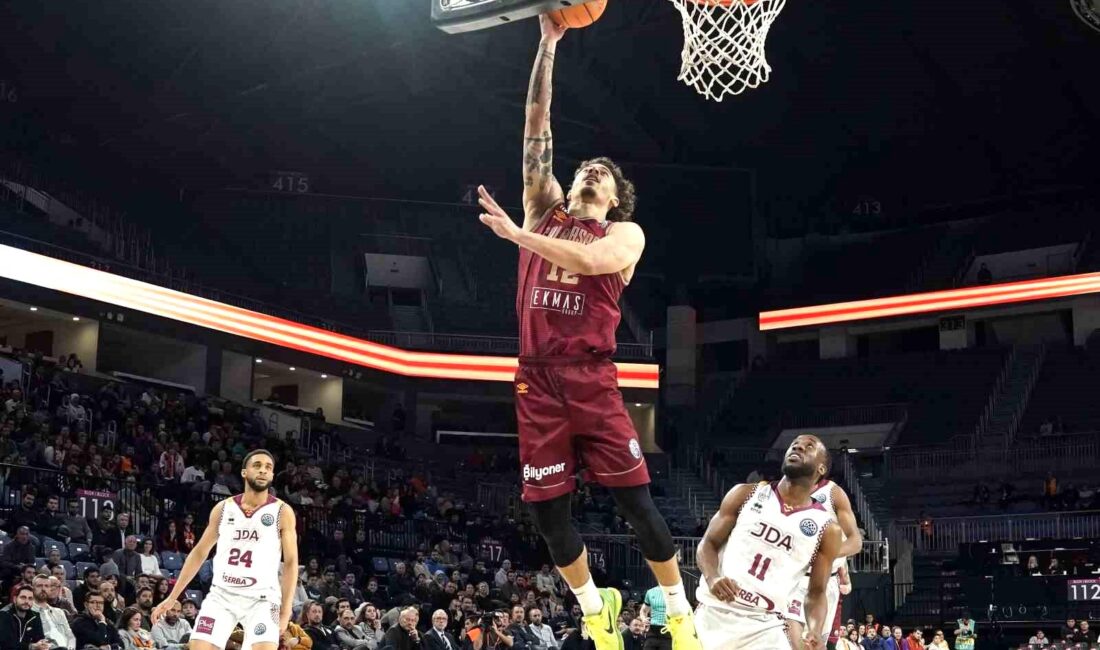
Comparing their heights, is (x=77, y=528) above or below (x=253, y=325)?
below

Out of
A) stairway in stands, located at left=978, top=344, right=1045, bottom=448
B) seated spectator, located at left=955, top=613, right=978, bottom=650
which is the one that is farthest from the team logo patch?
stairway in stands, located at left=978, top=344, right=1045, bottom=448

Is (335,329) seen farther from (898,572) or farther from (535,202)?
(535,202)

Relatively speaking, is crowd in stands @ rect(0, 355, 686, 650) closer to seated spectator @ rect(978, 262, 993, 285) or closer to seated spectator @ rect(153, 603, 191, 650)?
seated spectator @ rect(153, 603, 191, 650)

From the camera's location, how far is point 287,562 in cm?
952

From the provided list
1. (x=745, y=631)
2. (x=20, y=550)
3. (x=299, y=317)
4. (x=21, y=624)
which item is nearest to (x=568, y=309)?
(x=745, y=631)

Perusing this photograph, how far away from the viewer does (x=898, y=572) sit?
100ft

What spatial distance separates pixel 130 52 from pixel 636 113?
16.0 metres

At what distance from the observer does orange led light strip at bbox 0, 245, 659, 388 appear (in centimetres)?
2991

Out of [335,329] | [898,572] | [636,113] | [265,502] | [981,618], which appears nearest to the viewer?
[265,502]

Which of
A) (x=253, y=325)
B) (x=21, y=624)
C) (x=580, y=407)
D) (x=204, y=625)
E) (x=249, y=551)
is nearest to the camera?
(x=580, y=407)

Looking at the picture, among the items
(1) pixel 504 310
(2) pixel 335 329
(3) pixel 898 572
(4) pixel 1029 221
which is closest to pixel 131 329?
(2) pixel 335 329

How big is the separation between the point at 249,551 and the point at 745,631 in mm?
3673

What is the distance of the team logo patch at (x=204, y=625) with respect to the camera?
9125mm

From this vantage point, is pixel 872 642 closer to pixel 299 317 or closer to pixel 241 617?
pixel 241 617
